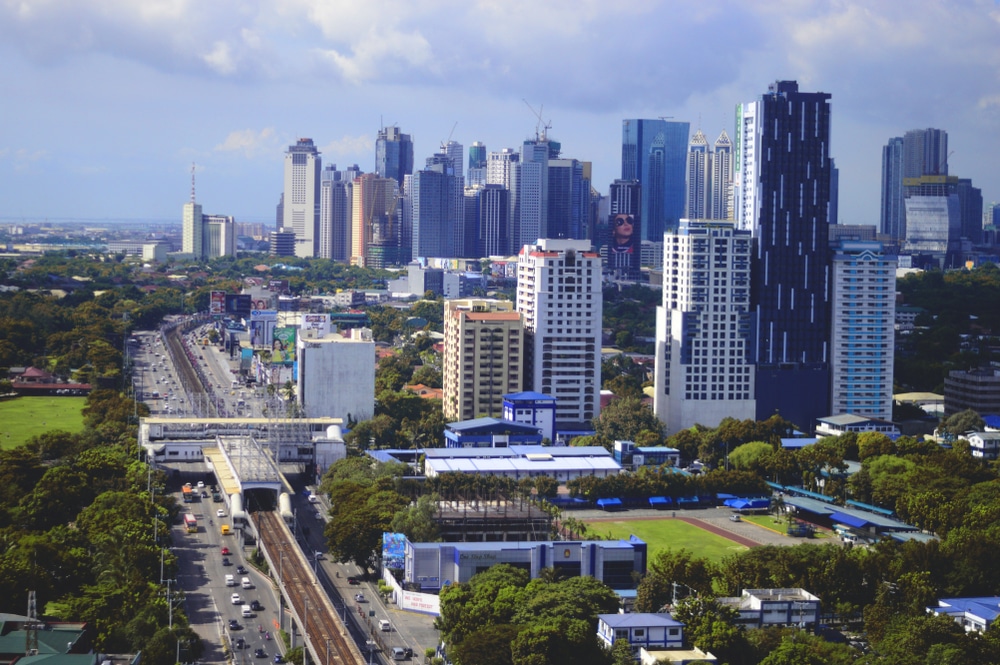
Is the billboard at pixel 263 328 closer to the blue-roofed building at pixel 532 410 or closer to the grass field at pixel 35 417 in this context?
the grass field at pixel 35 417

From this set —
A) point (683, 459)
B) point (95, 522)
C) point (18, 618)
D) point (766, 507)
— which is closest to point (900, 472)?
point (766, 507)

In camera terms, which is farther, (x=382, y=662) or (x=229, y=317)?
(x=229, y=317)

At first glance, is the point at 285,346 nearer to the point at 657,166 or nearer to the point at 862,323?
the point at 862,323

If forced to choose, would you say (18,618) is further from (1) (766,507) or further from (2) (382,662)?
(1) (766,507)

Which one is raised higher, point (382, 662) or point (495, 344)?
point (495, 344)

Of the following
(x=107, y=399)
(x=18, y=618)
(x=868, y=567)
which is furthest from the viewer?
(x=107, y=399)

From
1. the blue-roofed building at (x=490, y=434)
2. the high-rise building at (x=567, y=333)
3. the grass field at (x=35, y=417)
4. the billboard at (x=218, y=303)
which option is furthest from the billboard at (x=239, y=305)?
the blue-roofed building at (x=490, y=434)

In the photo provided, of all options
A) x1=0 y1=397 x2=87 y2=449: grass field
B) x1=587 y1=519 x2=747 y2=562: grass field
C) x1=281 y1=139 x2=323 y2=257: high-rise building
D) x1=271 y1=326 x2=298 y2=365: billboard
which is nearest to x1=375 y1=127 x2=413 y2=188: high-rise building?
x1=281 y1=139 x2=323 y2=257: high-rise building
